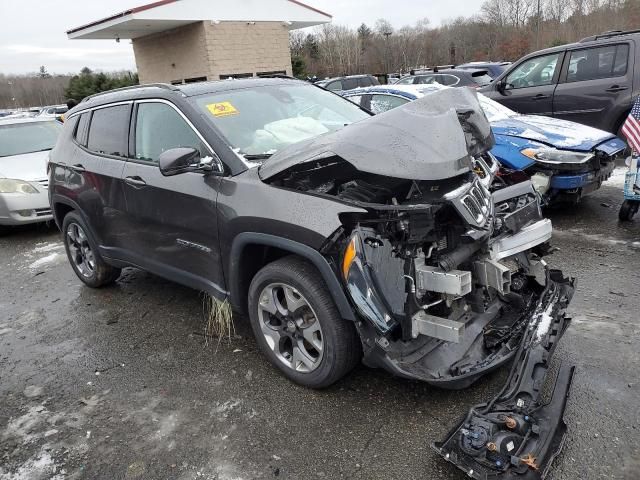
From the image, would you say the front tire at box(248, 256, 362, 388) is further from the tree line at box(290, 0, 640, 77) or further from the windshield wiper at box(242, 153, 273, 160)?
the tree line at box(290, 0, 640, 77)

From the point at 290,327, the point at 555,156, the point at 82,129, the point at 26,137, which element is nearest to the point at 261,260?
the point at 290,327

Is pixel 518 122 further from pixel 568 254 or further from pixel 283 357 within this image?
pixel 283 357

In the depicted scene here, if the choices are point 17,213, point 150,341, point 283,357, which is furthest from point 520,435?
point 17,213

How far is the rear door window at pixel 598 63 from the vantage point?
7.46 meters

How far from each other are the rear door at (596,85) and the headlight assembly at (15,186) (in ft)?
26.4

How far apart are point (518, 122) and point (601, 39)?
2934mm

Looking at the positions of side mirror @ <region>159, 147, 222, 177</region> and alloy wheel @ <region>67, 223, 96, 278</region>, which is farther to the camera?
alloy wheel @ <region>67, 223, 96, 278</region>

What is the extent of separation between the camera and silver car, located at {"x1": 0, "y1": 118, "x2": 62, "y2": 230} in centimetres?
728

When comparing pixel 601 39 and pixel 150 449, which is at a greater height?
pixel 601 39

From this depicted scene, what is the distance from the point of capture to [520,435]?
2.25 meters

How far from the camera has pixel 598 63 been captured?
7.64 meters

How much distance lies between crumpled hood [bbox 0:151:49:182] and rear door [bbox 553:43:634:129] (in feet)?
26.2

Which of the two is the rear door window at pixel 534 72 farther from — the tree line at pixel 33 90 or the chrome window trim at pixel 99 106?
the tree line at pixel 33 90

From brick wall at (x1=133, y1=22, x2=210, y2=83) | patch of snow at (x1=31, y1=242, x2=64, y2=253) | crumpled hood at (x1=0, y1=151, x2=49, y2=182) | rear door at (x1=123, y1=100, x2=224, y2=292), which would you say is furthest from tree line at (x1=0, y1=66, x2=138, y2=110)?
rear door at (x1=123, y1=100, x2=224, y2=292)
